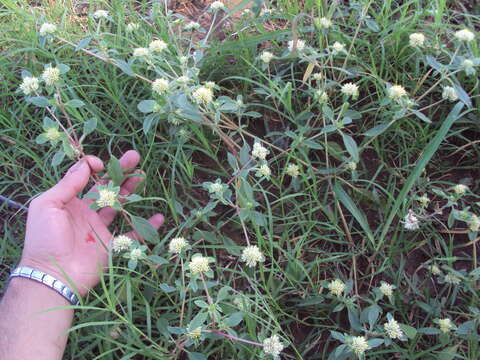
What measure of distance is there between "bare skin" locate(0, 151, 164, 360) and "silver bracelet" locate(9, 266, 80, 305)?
0.06ft

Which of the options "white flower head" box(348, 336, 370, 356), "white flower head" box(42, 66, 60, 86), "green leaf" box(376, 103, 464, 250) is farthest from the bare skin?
"green leaf" box(376, 103, 464, 250)

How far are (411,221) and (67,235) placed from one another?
1.29 m

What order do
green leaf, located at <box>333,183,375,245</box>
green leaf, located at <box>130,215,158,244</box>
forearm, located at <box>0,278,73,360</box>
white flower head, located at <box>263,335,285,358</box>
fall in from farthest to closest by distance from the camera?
green leaf, located at <box>333,183,375,245</box> → green leaf, located at <box>130,215,158,244</box> → forearm, located at <box>0,278,73,360</box> → white flower head, located at <box>263,335,285,358</box>

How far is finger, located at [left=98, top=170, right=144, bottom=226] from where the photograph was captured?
1694 millimetres

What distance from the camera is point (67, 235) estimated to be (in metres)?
1.49

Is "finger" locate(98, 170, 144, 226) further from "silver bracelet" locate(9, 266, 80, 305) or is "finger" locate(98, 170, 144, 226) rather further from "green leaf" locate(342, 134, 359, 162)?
"green leaf" locate(342, 134, 359, 162)

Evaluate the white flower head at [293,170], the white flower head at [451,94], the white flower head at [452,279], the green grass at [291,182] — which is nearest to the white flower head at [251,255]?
the green grass at [291,182]

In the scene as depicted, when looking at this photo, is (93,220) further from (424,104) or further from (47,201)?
(424,104)

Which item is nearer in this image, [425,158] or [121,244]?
[121,244]

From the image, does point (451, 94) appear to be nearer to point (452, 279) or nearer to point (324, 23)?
point (324, 23)

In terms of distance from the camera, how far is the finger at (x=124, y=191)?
1.69 m

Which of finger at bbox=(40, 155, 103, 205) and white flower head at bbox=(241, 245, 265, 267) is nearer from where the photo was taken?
white flower head at bbox=(241, 245, 265, 267)

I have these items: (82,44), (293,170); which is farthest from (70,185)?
(293,170)

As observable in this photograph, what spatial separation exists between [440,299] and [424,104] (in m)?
0.85
